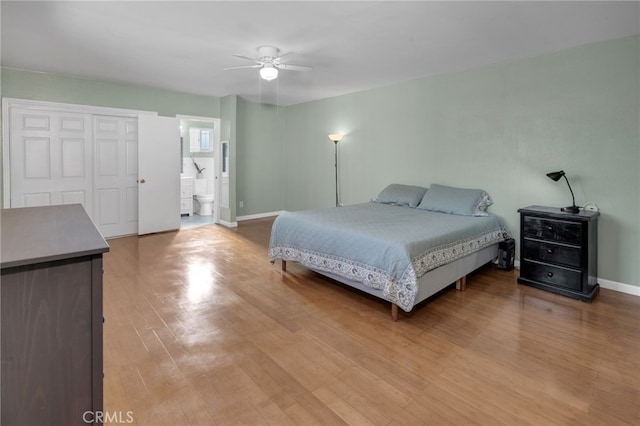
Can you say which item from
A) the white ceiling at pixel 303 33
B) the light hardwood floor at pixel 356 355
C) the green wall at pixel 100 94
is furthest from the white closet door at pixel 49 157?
the light hardwood floor at pixel 356 355

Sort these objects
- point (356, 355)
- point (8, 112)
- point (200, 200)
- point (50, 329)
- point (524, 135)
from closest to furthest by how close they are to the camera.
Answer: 1. point (50, 329)
2. point (356, 355)
3. point (524, 135)
4. point (8, 112)
5. point (200, 200)

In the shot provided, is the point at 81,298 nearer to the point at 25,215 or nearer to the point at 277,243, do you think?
the point at 25,215

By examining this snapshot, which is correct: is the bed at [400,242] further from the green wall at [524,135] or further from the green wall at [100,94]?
the green wall at [100,94]

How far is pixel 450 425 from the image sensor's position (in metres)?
1.61

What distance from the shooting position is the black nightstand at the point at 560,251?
307cm

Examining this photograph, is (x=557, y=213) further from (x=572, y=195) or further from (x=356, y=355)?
(x=356, y=355)

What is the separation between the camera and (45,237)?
1.24 meters

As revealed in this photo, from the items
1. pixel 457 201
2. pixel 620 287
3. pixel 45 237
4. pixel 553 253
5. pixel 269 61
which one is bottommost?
pixel 620 287

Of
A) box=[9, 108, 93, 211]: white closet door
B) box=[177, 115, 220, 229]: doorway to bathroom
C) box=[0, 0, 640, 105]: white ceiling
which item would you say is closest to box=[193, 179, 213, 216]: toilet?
box=[177, 115, 220, 229]: doorway to bathroom

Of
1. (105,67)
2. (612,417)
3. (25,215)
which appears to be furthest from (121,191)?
(612,417)

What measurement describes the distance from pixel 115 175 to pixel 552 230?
592 centimetres

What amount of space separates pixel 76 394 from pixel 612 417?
93.5 inches

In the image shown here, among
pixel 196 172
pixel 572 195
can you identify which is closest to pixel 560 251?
pixel 572 195

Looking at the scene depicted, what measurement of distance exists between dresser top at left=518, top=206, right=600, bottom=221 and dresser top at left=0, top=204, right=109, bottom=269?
142 inches
